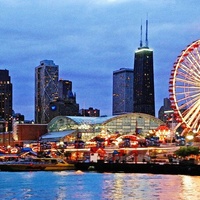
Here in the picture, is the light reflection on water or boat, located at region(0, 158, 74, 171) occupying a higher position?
boat, located at region(0, 158, 74, 171)

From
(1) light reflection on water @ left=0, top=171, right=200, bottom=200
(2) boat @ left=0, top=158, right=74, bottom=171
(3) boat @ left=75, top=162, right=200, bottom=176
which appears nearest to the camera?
(1) light reflection on water @ left=0, top=171, right=200, bottom=200

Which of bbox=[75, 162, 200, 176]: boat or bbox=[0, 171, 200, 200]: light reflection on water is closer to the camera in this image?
bbox=[0, 171, 200, 200]: light reflection on water

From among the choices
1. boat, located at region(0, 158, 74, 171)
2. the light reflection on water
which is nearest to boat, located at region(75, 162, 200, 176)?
boat, located at region(0, 158, 74, 171)

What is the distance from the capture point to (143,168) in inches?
4951

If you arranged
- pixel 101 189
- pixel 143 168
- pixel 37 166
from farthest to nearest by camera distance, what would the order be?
pixel 37 166, pixel 143 168, pixel 101 189

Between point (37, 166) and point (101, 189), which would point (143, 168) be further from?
point (101, 189)

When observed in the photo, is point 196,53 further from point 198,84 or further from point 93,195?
point 93,195

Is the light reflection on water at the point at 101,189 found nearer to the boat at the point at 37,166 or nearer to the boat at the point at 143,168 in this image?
the boat at the point at 143,168

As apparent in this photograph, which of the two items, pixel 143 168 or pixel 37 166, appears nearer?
pixel 143 168

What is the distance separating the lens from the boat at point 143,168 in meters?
115

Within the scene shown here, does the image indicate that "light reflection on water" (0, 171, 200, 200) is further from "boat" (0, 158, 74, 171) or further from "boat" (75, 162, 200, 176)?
"boat" (0, 158, 74, 171)

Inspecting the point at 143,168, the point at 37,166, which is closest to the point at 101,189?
the point at 143,168

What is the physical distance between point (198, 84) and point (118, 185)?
3481 cm

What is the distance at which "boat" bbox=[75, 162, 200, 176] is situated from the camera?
115 m
